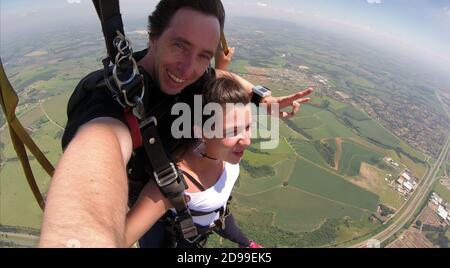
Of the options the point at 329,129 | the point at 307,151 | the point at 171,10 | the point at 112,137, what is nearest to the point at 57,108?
the point at 307,151

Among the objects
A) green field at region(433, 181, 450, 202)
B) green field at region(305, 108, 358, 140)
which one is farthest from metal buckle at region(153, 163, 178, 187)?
green field at region(433, 181, 450, 202)

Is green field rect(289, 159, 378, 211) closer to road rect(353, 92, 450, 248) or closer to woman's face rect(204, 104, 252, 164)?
road rect(353, 92, 450, 248)

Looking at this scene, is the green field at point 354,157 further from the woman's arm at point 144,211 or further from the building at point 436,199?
the woman's arm at point 144,211

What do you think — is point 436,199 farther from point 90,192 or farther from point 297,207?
point 90,192

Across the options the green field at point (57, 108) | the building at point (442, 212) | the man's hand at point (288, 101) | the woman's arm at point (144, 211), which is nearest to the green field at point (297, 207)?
the building at point (442, 212)

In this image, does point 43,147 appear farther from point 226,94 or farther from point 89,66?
point 226,94
